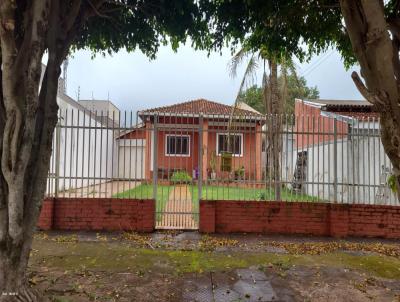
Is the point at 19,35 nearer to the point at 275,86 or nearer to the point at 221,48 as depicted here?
the point at 221,48

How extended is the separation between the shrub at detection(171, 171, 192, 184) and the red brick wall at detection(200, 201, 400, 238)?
594mm

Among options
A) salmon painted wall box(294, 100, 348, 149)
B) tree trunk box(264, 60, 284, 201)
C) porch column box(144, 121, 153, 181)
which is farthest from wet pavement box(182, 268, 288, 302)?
salmon painted wall box(294, 100, 348, 149)

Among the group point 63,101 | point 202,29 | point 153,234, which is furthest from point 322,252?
point 63,101

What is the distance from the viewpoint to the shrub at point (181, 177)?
297 inches

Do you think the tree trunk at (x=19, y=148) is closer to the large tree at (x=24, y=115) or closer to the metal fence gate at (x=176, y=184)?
the large tree at (x=24, y=115)

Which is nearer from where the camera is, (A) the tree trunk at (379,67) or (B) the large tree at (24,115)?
(A) the tree trunk at (379,67)

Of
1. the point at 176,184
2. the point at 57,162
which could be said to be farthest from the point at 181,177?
the point at 57,162

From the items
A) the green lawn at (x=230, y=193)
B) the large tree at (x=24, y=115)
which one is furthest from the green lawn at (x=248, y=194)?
the large tree at (x=24, y=115)

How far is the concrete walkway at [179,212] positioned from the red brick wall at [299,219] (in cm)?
54

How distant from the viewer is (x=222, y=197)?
7.54m

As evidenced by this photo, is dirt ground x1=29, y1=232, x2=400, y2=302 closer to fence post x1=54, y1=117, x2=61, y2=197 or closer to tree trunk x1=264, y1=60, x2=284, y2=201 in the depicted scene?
fence post x1=54, y1=117, x2=61, y2=197

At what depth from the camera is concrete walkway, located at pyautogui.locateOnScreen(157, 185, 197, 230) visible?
7703mm

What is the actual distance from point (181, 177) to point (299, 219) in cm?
268

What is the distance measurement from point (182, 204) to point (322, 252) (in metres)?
3.34
